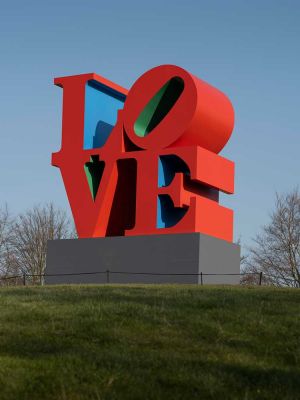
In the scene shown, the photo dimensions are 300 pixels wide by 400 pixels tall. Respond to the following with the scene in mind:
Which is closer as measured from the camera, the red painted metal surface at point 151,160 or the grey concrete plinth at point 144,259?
the grey concrete plinth at point 144,259

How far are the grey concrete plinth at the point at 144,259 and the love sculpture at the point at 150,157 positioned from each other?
0.48 meters

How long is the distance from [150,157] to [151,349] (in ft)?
62.1

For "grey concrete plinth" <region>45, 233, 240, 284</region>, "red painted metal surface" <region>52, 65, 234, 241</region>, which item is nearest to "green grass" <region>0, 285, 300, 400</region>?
"grey concrete plinth" <region>45, 233, 240, 284</region>

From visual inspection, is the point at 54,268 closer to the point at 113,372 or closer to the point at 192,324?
the point at 192,324

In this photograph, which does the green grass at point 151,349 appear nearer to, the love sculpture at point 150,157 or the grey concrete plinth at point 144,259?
the grey concrete plinth at point 144,259

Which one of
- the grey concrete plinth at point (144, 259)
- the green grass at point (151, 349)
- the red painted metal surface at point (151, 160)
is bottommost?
the green grass at point (151, 349)

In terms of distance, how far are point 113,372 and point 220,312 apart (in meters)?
4.76

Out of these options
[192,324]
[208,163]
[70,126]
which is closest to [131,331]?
[192,324]

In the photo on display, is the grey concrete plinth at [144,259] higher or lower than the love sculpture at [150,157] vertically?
lower

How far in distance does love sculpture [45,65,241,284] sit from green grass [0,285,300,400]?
1300 centimetres

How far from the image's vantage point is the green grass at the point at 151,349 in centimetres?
942

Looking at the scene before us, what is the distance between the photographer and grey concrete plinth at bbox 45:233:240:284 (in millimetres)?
28656

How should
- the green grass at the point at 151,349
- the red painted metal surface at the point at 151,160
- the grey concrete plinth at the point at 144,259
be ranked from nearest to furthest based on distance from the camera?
the green grass at the point at 151,349
the grey concrete plinth at the point at 144,259
the red painted metal surface at the point at 151,160

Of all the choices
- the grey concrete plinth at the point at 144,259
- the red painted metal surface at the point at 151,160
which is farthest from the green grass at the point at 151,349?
the red painted metal surface at the point at 151,160
